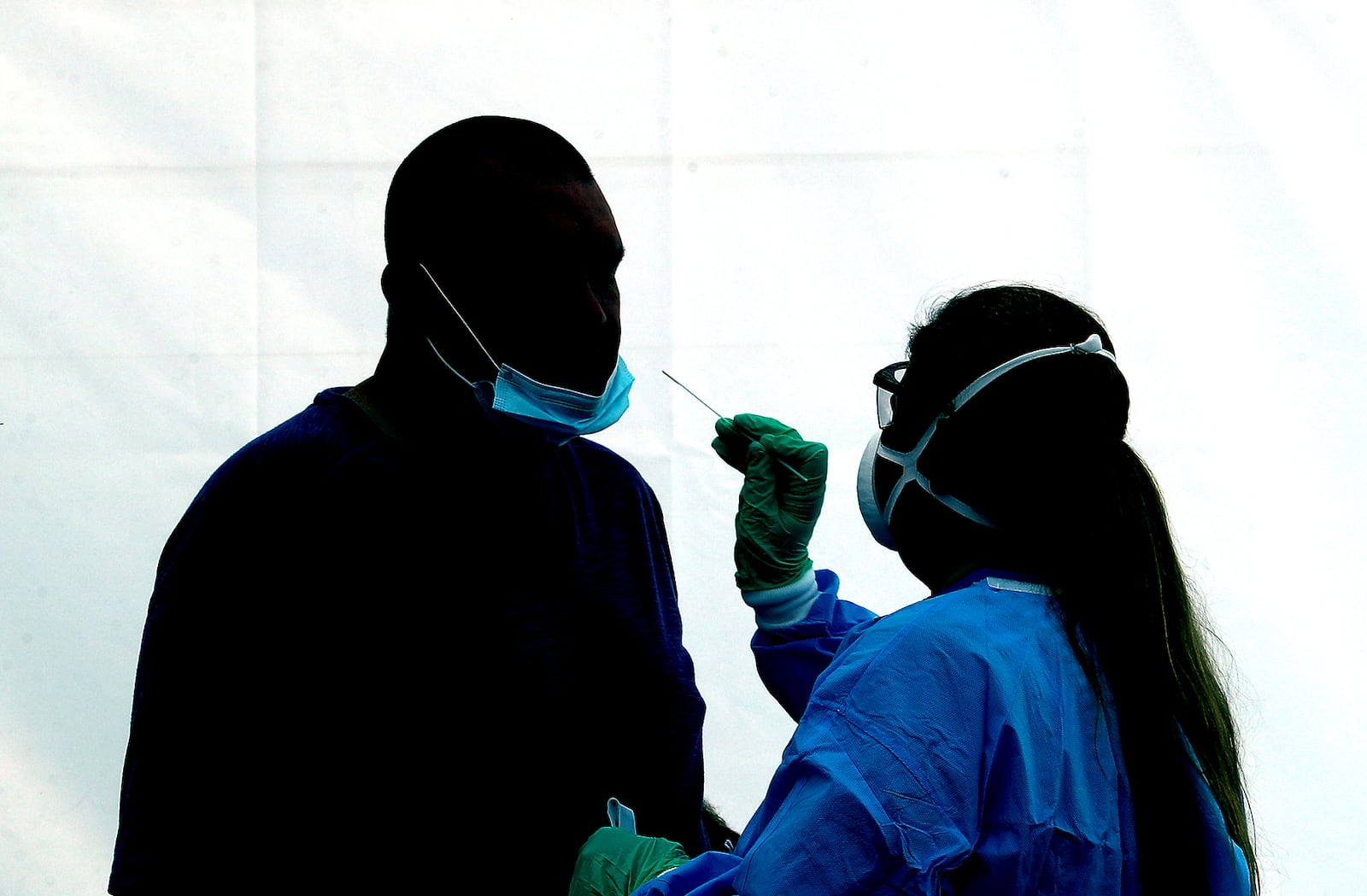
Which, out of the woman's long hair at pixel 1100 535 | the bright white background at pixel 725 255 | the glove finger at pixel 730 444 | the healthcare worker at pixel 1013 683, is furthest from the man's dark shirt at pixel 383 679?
the bright white background at pixel 725 255

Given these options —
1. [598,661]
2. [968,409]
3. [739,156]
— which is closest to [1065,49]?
[739,156]

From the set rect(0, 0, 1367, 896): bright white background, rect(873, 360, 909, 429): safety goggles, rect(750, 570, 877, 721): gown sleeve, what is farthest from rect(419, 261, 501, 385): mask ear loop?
rect(0, 0, 1367, 896): bright white background

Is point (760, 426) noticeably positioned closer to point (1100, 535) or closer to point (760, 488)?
point (760, 488)

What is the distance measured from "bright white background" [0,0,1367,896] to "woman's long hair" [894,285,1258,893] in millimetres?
1020

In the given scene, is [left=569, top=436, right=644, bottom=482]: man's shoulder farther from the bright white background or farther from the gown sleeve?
the bright white background

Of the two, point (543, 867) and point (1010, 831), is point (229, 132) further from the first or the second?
point (1010, 831)

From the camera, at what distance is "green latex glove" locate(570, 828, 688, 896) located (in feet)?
3.53

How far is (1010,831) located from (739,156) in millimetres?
1418

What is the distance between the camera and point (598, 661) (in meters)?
1.28

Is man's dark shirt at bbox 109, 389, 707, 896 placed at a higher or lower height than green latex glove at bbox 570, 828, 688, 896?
higher

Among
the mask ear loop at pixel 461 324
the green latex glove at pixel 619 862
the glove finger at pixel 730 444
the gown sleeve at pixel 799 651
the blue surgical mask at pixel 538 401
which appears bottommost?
the green latex glove at pixel 619 862

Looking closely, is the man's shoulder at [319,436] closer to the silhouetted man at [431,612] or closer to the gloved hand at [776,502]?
the silhouetted man at [431,612]

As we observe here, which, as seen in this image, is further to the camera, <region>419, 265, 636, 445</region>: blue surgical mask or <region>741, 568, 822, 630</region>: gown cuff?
<region>741, 568, 822, 630</region>: gown cuff

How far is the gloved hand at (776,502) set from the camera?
4.67ft
